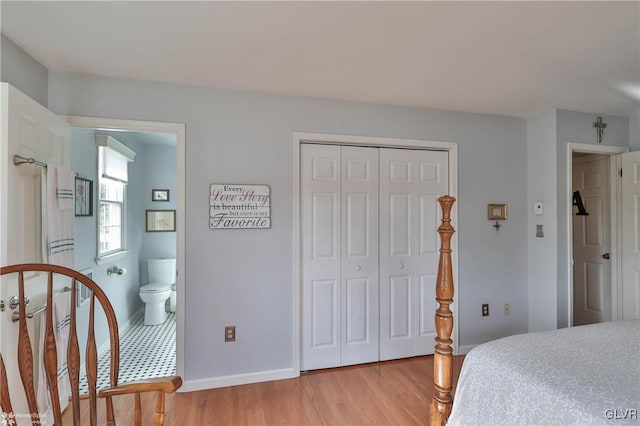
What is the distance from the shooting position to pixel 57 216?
1902 millimetres

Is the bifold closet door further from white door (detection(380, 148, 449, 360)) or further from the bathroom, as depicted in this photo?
the bathroom

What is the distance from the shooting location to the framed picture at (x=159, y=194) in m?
4.52

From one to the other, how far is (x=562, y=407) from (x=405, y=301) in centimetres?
183

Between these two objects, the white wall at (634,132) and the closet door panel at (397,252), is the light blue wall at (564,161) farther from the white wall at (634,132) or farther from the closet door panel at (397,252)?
the closet door panel at (397,252)

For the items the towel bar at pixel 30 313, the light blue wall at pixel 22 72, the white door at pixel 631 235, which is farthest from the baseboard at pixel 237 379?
the white door at pixel 631 235

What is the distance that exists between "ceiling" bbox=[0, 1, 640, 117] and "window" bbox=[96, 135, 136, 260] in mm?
1172

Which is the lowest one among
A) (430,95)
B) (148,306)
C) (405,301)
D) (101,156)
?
(148,306)

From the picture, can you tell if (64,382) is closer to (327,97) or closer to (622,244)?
(327,97)

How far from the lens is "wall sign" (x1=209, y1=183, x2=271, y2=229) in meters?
2.49

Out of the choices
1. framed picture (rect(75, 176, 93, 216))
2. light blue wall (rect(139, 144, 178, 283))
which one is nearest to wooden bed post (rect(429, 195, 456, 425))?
framed picture (rect(75, 176, 93, 216))

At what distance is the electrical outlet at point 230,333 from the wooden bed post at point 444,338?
1485 mm

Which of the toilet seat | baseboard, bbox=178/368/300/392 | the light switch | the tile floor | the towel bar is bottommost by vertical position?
the tile floor

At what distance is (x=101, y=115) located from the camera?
90.7 inches

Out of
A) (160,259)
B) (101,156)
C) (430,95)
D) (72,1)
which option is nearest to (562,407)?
A: (430,95)
